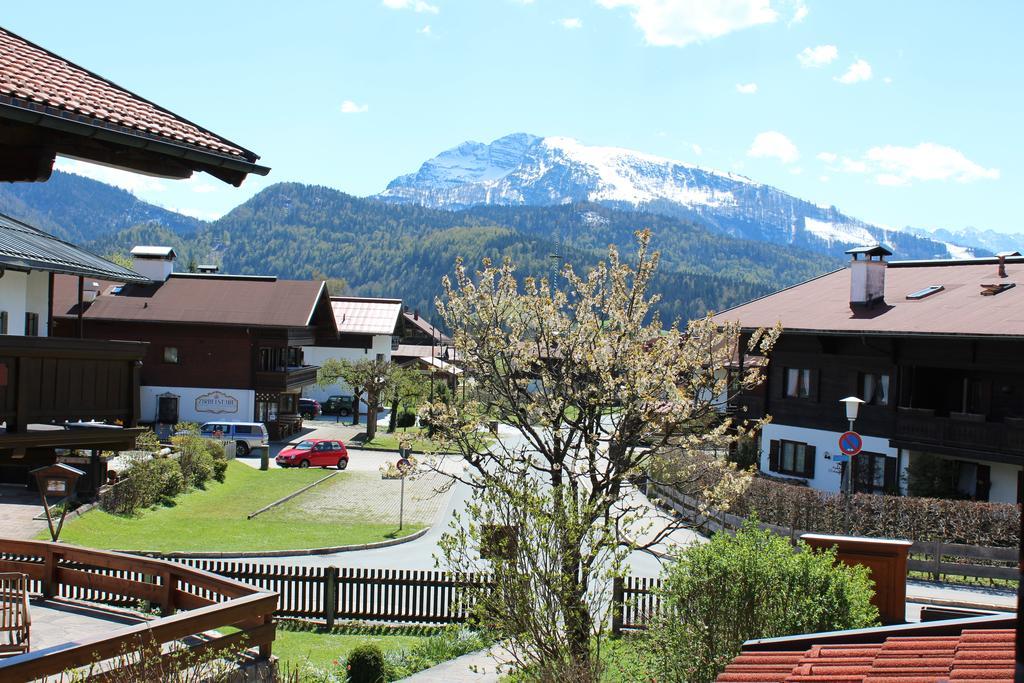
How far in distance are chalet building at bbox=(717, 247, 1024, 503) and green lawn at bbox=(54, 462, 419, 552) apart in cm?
1300

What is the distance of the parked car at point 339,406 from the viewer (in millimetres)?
66812

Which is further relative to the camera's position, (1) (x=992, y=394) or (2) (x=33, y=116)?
(1) (x=992, y=394)

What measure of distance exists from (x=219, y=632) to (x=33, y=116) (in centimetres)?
1025

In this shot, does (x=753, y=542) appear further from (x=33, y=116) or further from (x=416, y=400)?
(x=416, y=400)

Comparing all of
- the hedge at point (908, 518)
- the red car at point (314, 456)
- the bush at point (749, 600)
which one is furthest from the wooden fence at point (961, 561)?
the red car at point (314, 456)

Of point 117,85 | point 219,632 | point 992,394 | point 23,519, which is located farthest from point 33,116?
point 992,394

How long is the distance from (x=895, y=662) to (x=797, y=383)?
31.9 meters

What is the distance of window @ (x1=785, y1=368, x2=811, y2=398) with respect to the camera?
120 ft

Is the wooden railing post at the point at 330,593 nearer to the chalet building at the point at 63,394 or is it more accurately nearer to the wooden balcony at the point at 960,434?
the chalet building at the point at 63,394

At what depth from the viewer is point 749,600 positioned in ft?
37.6

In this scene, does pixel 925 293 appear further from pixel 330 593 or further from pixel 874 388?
pixel 330 593

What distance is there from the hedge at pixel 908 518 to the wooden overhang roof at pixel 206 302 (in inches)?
1164

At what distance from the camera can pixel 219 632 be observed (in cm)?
1453

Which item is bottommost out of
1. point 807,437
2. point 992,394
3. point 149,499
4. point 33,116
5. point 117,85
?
point 149,499
